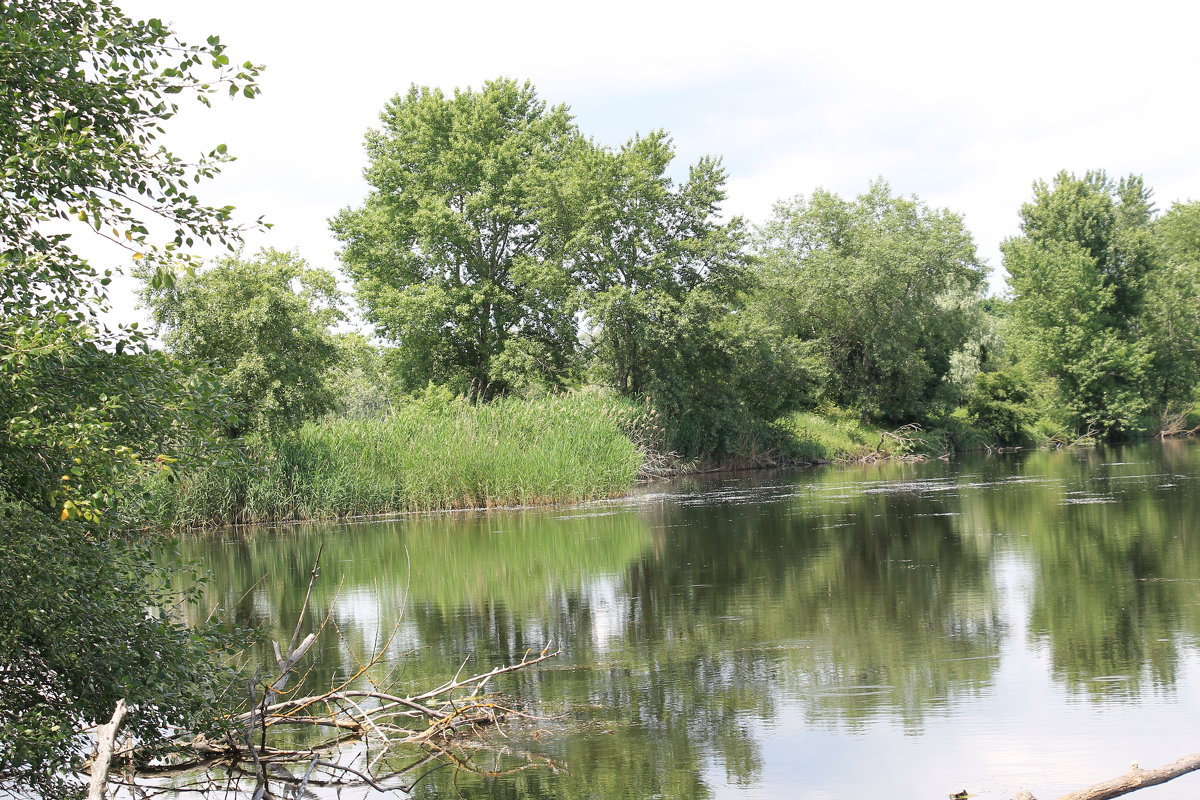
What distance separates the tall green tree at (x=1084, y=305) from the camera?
4734cm

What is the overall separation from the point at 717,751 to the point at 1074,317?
4607 centimetres

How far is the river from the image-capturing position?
6.70 meters

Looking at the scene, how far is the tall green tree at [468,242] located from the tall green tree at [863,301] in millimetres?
10282

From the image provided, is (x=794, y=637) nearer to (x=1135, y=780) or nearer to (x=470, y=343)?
(x=1135, y=780)

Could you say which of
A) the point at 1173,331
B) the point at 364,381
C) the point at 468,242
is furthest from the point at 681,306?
the point at 1173,331

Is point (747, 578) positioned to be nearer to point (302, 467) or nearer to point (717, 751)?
point (717, 751)

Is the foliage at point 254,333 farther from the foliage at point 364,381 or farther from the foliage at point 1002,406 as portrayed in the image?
the foliage at point 1002,406

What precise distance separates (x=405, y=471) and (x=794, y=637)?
17872 millimetres

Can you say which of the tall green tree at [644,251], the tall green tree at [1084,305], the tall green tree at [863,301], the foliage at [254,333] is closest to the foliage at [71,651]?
the foliage at [254,333]

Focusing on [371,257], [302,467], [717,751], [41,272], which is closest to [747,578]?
[717,751]

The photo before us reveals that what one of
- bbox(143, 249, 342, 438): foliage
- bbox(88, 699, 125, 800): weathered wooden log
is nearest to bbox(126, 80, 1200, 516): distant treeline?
bbox(143, 249, 342, 438): foliage

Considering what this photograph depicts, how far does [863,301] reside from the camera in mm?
47062

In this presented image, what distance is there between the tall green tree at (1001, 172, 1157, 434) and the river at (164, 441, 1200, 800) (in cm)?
2726

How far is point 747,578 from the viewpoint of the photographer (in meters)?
14.0
